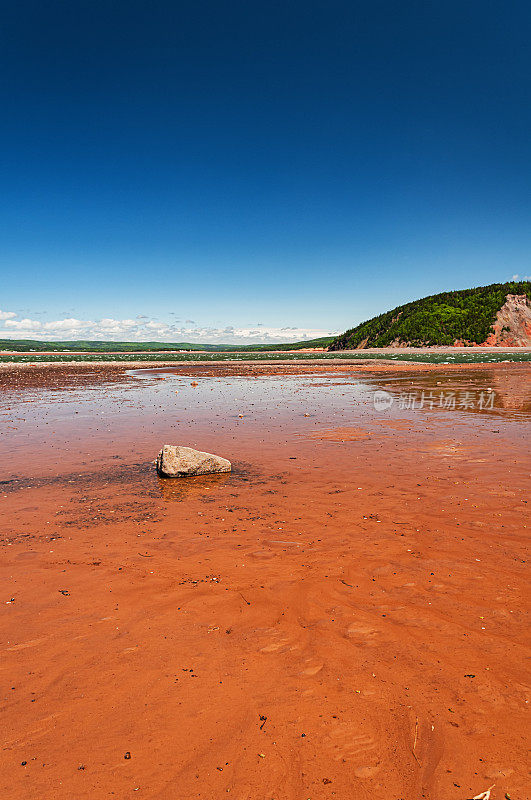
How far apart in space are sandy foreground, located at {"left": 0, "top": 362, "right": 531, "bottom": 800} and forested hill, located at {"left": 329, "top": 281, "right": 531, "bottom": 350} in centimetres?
9093

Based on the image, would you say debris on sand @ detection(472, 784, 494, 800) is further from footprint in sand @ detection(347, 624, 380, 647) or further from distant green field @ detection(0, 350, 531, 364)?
distant green field @ detection(0, 350, 531, 364)

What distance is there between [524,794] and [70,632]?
12.9 feet

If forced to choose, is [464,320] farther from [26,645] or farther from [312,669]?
[26,645]

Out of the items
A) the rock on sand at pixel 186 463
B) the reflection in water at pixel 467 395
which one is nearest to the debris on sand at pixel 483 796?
the rock on sand at pixel 186 463

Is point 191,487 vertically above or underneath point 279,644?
above

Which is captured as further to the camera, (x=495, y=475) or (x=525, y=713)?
(x=495, y=475)

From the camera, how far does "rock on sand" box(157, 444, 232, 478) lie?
29.2ft

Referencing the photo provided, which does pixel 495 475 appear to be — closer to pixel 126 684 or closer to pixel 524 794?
pixel 524 794

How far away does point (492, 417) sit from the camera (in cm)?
1468

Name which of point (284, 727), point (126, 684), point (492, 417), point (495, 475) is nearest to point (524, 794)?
point (284, 727)

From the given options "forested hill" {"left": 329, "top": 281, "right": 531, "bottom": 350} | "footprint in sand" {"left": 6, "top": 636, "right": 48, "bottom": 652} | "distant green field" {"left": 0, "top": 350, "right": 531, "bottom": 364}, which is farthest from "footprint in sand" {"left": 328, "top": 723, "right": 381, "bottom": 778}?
"forested hill" {"left": 329, "top": 281, "right": 531, "bottom": 350}

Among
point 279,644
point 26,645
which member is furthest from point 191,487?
point 279,644

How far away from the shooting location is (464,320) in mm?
93062

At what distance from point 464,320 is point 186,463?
99.0 metres
